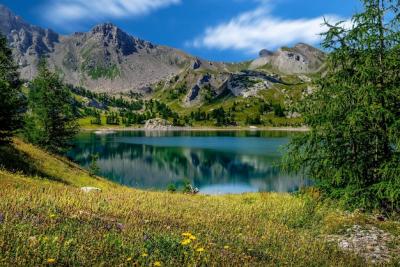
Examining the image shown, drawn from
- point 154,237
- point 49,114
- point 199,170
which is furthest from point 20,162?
point 199,170

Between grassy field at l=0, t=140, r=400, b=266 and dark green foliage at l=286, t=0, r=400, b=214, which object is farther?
dark green foliage at l=286, t=0, r=400, b=214

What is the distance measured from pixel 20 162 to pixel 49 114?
27.1m

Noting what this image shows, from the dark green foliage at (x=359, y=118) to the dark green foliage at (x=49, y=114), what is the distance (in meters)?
47.7

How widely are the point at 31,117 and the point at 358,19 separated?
54111 millimetres

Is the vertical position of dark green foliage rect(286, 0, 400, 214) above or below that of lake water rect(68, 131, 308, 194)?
above

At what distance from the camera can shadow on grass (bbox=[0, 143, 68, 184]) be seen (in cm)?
3042

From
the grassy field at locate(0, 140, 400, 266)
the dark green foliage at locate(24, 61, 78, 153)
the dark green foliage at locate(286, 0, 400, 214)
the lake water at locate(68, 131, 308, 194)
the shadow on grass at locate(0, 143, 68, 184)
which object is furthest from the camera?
the lake water at locate(68, 131, 308, 194)

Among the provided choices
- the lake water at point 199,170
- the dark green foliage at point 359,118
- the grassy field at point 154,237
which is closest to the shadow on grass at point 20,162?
the grassy field at point 154,237

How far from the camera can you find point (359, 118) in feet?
54.1

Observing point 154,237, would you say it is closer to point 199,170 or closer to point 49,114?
point 49,114

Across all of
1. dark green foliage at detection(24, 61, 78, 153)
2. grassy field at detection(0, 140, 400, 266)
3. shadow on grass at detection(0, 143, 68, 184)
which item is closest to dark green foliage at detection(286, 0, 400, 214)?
grassy field at detection(0, 140, 400, 266)

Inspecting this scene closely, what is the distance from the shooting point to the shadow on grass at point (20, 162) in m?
30.4

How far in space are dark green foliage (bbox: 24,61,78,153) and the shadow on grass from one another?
2289cm

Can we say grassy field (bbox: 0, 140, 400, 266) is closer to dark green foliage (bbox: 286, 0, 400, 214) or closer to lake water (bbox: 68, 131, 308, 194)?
dark green foliage (bbox: 286, 0, 400, 214)
